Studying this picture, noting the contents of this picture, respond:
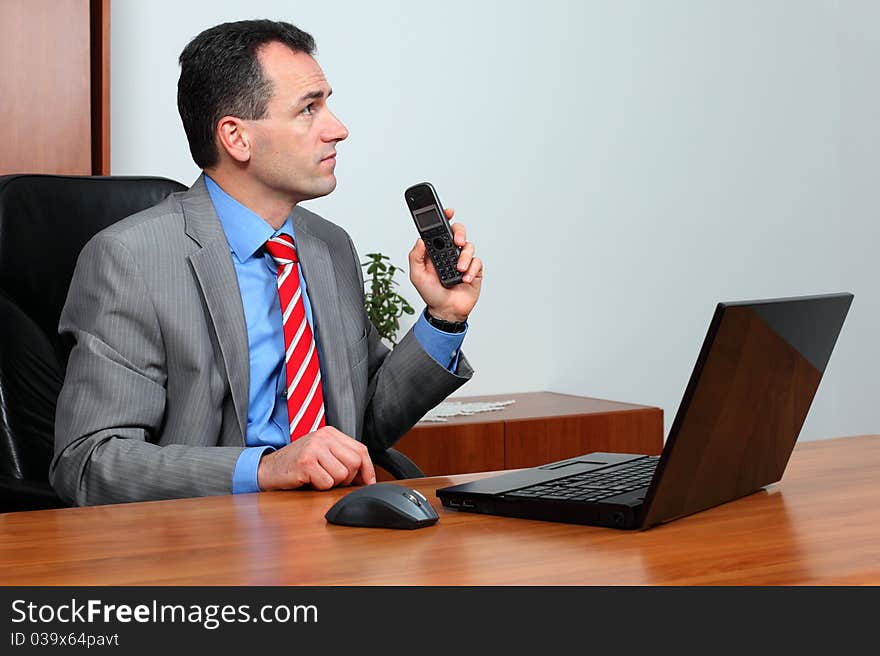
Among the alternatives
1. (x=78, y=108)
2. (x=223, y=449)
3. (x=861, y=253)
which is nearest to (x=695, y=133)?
(x=861, y=253)

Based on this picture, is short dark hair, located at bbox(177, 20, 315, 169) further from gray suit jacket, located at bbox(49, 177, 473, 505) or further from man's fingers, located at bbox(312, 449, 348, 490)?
man's fingers, located at bbox(312, 449, 348, 490)

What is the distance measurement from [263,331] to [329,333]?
4.1 inches

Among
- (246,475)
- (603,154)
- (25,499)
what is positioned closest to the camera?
(246,475)

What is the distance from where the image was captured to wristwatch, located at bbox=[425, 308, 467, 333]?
1696 mm

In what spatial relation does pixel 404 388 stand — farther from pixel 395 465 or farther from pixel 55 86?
pixel 55 86

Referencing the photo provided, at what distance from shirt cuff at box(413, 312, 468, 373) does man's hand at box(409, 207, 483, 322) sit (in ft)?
0.07

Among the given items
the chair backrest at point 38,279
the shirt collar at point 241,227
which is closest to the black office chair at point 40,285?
the chair backrest at point 38,279

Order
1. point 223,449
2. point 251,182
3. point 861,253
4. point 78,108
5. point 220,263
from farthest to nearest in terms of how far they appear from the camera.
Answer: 1. point 861,253
2. point 78,108
3. point 251,182
4. point 220,263
5. point 223,449

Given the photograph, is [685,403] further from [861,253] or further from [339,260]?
[861,253]

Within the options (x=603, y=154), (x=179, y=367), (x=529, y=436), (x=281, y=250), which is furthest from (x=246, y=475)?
(x=603, y=154)

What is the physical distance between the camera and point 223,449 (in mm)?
1377

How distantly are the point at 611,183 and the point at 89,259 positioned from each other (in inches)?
89.1

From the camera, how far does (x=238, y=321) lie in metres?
1.61

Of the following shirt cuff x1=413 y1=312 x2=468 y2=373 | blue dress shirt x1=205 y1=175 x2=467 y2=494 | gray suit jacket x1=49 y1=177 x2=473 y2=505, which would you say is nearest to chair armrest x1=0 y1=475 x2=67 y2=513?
gray suit jacket x1=49 y1=177 x2=473 y2=505
